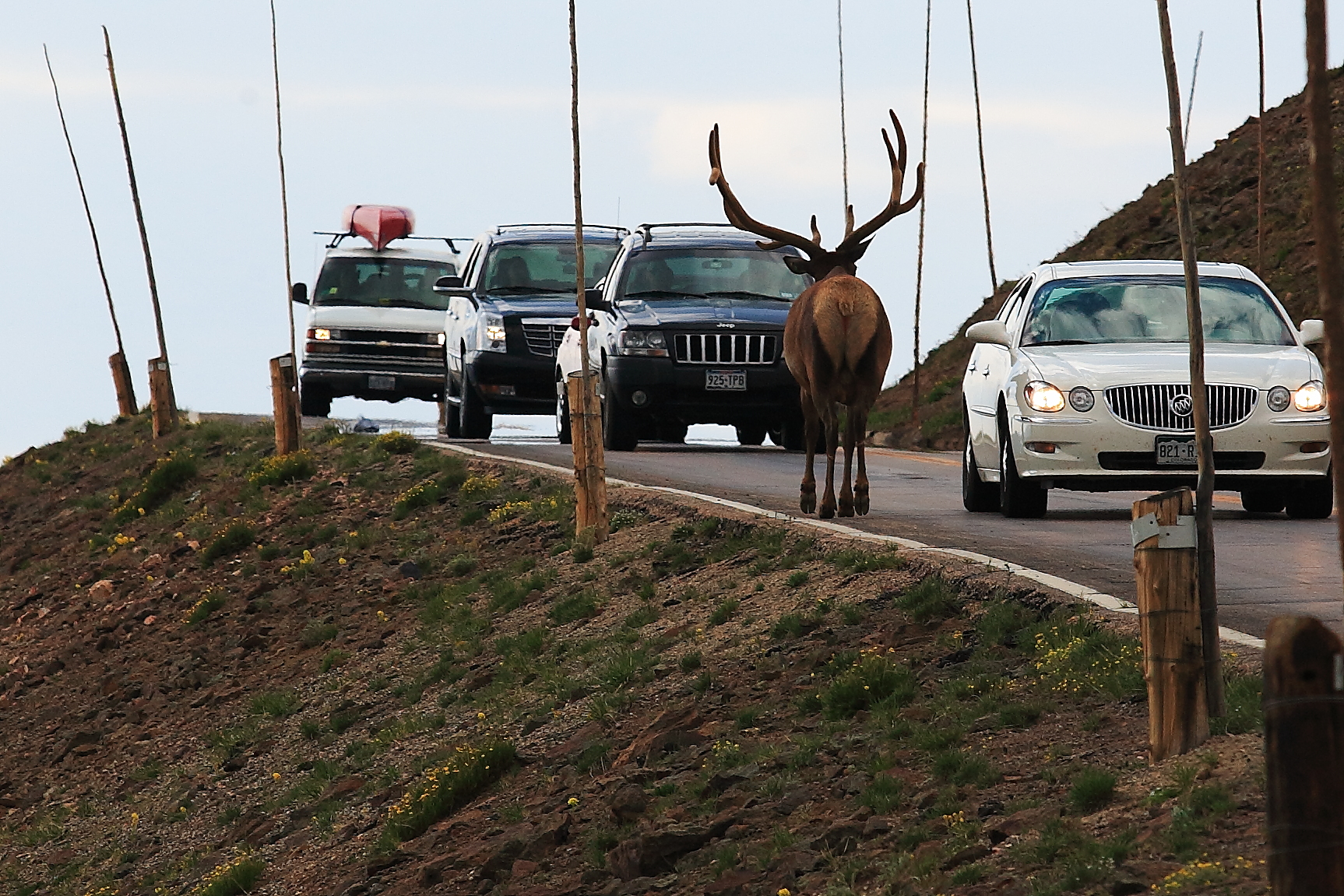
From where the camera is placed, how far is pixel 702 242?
2359 centimetres

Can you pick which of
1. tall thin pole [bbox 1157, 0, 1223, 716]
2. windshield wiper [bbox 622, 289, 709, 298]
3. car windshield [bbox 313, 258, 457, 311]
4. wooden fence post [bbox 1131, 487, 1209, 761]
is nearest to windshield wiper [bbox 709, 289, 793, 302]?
windshield wiper [bbox 622, 289, 709, 298]

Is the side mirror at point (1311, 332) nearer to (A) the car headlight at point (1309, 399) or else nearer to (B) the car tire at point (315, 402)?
(A) the car headlight at point (1309, 399)

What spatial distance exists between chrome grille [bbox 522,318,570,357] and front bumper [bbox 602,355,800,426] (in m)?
2.60

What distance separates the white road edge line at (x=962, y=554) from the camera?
9719 millimetres

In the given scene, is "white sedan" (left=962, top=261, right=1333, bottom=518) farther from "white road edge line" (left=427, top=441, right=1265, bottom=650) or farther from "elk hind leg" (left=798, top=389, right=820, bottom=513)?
"white road edge line" (left=427, top=441, right=1265, bottom=650)

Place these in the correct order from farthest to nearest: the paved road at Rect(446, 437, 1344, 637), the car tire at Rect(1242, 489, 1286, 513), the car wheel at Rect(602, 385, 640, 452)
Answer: the car wheel at Rect(602, 385, 640, 452) < the car tire at Rect(1242, 489, 1286, 513) < the paved road at Rect(446, 437, 1344, 637)

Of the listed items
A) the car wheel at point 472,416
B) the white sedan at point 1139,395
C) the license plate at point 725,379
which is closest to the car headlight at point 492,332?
the car wheel at point 472,416

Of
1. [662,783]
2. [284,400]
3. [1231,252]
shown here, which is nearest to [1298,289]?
[1231,252]

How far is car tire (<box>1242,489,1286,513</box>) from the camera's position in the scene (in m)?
15.9

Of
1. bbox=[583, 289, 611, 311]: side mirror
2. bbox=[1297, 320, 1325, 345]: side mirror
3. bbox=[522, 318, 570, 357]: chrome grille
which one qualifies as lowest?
bbox=[1297, 320, 1325, 345]: side mirror

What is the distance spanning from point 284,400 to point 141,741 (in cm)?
797

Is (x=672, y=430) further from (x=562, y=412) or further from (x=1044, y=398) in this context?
(x=1044, y=398)

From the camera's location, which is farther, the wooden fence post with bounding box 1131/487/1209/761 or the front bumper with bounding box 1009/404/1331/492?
the front bumper with bounding box 1009/404/1331/492

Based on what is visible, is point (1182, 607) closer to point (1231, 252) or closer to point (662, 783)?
point (662, 783)
